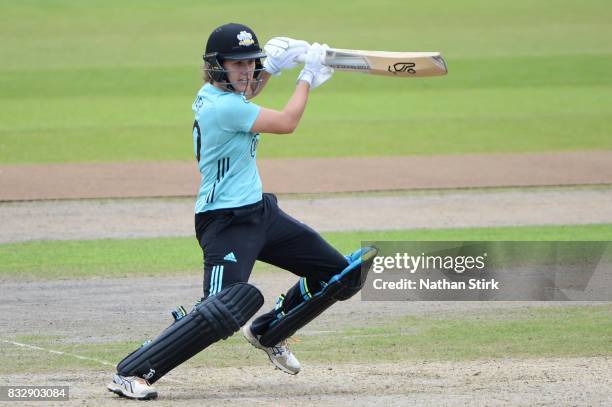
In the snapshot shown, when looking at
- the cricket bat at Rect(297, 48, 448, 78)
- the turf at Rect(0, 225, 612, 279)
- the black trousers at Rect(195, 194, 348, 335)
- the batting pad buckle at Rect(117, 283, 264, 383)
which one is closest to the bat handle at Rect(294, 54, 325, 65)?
the cricket bat at Rect(297, 48, 448, 78)

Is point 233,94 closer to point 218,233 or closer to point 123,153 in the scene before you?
point 218,233

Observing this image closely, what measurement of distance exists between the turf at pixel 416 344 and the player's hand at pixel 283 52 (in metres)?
1.93

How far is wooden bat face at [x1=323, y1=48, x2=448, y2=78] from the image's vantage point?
668cm

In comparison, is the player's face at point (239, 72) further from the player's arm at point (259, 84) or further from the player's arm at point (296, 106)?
A: the player's arm at point (259, 84)

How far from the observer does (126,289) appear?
32.2ft

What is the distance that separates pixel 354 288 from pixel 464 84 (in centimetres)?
1851

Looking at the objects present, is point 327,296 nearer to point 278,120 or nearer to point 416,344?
point 278,120

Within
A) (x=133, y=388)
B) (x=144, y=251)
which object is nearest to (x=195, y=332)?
(x=133, y=388)

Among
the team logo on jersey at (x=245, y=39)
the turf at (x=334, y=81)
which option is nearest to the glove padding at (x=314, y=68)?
the team logo on jersey at (x=245, y=39)

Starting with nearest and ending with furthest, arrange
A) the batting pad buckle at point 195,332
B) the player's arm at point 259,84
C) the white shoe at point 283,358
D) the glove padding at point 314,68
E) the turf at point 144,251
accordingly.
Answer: the batting pad buckle at point 195,332
the glove padding at point 314,68
the player's arm at point 259,84
the white shoe at point 283,358
the turf at point 144,251

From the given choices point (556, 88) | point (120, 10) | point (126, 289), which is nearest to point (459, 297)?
point (126, 289)

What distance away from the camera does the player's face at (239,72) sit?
6.40 meters

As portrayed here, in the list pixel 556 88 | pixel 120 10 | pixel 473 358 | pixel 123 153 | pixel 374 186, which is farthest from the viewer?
pixel 120 10

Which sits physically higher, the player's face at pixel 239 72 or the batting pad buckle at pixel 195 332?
the player's face at pixel 239 72
